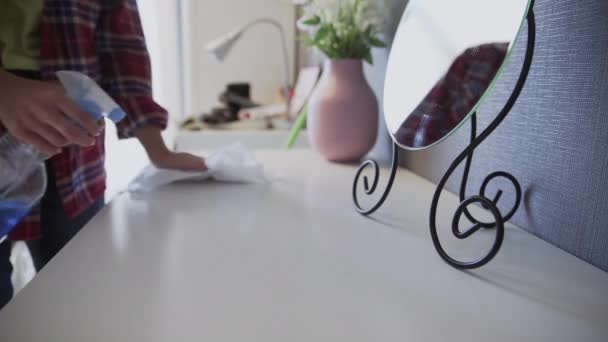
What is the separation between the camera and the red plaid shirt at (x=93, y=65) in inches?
21.7

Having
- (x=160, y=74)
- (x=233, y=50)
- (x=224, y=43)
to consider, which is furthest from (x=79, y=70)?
(x=233, y=50)

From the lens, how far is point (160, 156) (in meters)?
0.69

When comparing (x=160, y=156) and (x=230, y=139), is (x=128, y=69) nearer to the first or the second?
(x=160, y=156)

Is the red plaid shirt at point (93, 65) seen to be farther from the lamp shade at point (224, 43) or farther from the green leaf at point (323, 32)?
the lamp shade at point (224, 43)

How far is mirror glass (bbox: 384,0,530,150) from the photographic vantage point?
1.20ft

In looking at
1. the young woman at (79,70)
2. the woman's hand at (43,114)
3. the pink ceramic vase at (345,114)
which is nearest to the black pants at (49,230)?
the young woman at (79,70)

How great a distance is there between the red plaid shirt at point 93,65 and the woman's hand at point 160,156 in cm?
2

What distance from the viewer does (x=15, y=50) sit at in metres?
0.54

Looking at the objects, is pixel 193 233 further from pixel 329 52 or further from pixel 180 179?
pixel 329 52

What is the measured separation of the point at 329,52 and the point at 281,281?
64cm

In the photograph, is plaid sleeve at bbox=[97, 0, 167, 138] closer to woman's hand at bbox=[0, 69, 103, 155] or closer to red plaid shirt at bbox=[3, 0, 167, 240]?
red plaid shirt at bbox=[3, 0, 167, 240]

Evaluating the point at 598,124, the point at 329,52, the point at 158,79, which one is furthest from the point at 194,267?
the point at 158,79

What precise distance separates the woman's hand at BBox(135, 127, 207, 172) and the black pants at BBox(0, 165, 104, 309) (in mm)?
130

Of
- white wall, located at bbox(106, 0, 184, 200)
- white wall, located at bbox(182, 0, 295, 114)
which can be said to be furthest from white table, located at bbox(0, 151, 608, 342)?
white wall, located at bbox(182, 0, 295, 114)
